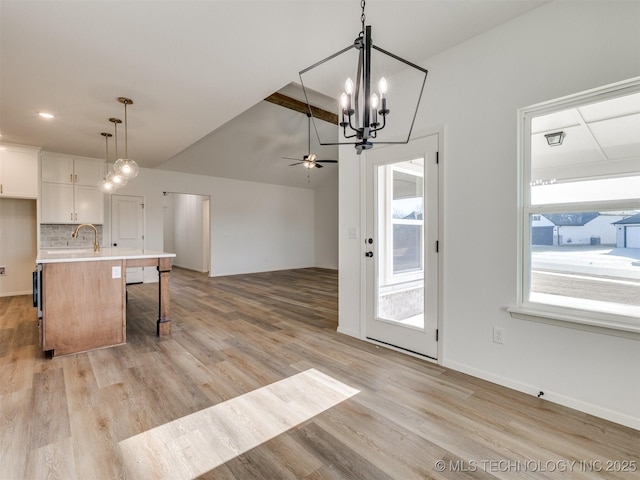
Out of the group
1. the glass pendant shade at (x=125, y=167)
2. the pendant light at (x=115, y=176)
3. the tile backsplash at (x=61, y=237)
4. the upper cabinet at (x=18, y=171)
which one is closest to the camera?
the glass pendant shade at (x=125, y=167)

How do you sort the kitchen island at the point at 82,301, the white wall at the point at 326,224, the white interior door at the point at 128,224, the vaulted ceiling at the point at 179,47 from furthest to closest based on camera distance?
the white wall at the point at 326,224 < the white interior door at the point at 128,224 < the kitchen island at the point at 82,301 < the vaulted ceiling at the point at 179,47

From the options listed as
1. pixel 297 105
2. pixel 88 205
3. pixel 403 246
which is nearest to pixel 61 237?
pixel 88 205

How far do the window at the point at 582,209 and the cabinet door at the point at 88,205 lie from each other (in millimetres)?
7012

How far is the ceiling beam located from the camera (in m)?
5.23

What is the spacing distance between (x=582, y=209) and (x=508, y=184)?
47 centimetres

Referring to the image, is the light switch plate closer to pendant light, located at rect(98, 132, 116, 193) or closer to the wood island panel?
the wood island panel

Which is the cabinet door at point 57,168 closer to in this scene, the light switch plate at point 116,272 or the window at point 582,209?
the light switch plate at point 116,272

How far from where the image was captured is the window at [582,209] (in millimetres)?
1884

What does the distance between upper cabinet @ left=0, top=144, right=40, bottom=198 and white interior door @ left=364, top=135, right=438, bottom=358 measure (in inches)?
228

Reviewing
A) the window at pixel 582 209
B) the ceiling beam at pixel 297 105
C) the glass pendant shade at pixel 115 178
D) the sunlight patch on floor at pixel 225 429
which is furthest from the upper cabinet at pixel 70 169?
the window at pixel 582 209

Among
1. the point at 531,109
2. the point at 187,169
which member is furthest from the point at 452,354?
the point at 187,169

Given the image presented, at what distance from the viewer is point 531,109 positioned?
7.24 feet

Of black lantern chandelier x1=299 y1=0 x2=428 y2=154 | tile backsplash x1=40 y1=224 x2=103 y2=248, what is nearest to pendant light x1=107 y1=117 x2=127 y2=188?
black lantern chandelier x1=299 y1=0 x2=428 y2=154

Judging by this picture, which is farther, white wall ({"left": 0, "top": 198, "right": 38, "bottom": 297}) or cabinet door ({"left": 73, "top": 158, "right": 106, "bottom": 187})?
cabinet door ({"left": 73, "top": 158, "right": 106, "bottom": 187})
